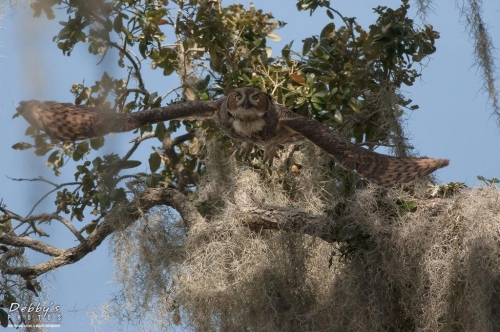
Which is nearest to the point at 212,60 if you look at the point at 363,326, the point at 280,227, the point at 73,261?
the point at 280,227

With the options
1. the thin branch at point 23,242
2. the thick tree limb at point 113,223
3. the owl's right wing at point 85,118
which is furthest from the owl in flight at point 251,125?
the thin branch at point 23,242

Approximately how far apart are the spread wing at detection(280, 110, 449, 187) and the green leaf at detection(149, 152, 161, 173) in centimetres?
115

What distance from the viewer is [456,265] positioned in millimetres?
3102

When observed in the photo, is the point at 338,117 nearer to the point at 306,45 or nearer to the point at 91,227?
the point at 306,45

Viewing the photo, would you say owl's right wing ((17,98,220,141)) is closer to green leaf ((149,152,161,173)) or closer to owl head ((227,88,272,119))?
owl head ((227,88,272,119))

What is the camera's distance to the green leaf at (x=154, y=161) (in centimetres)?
436

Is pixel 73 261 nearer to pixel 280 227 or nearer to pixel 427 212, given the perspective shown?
pixel 280 227

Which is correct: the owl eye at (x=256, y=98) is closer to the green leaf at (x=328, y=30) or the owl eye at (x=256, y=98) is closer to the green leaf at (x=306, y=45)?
the green leaf at (x=306, y=45)

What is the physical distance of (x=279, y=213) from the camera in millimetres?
3457

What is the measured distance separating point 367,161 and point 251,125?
2.43 feet

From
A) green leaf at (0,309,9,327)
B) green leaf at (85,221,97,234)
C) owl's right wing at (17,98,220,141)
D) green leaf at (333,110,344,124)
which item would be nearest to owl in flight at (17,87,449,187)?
owl's right wing at (17,98,220,141)

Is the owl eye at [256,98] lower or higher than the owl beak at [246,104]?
higher

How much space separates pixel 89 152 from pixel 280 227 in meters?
1.53

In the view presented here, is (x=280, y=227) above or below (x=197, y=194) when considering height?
below
